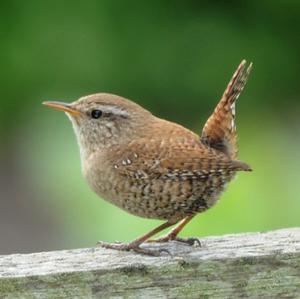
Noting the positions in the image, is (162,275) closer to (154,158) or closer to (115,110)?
(154,158)

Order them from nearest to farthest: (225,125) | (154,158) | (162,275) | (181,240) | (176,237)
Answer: (162,275) → (181,240) → (176,237) → (154,158) → (225,125)

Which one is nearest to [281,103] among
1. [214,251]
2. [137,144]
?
[137,144]

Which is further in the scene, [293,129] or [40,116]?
[40,116]

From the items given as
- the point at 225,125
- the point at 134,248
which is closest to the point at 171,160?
the point at 225,125

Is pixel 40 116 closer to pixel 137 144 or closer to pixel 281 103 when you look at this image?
pixel 281 103

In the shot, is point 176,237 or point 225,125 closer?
point 176,237

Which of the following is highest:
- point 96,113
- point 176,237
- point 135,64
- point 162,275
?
point 135,64

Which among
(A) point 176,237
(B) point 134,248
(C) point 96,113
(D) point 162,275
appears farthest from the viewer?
(C) point 96,113
